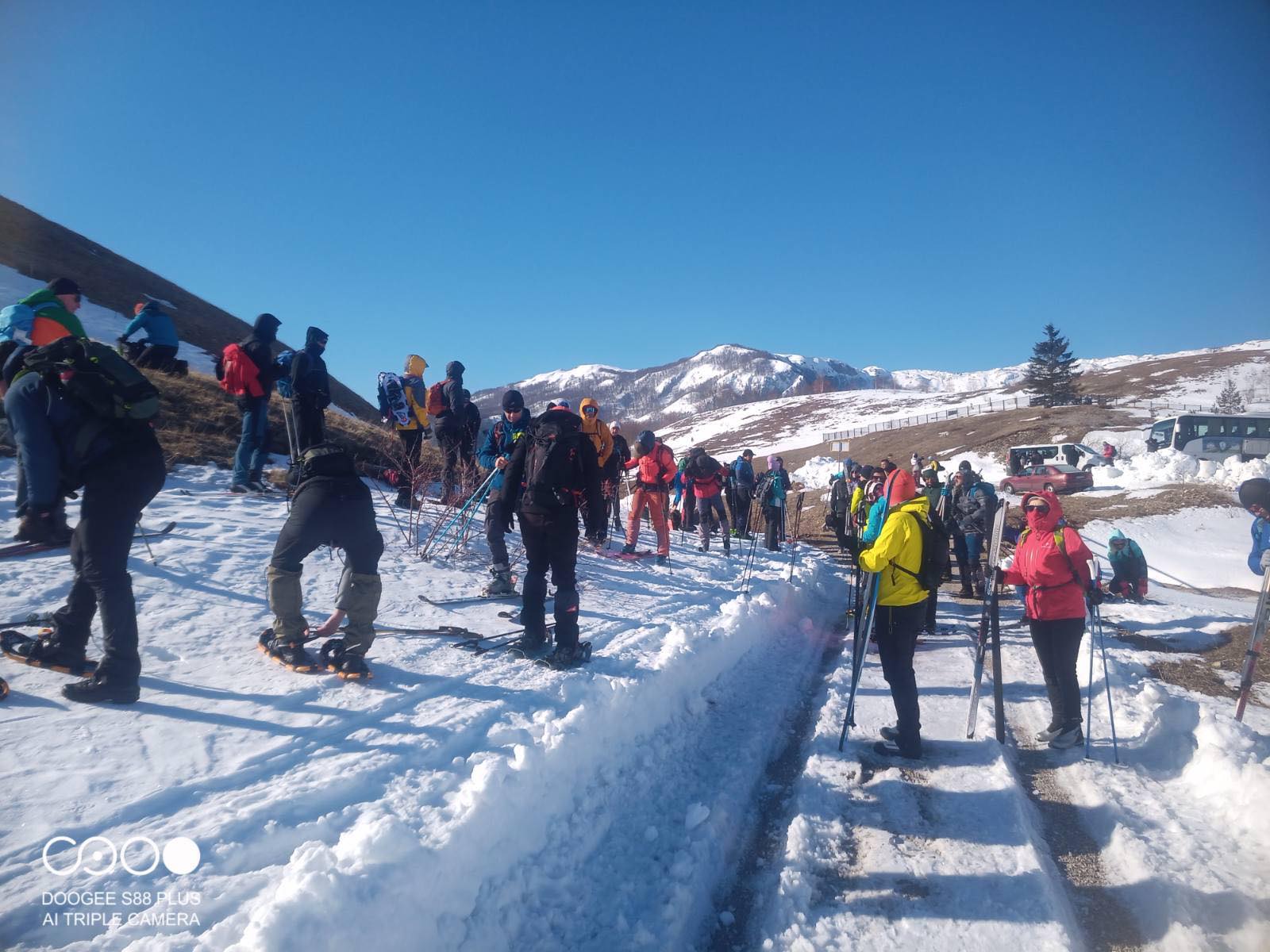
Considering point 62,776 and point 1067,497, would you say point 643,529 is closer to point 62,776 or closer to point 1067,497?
point 62,776

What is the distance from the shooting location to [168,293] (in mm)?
22359

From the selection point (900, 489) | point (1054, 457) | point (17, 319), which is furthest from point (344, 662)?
point (1054, 457)

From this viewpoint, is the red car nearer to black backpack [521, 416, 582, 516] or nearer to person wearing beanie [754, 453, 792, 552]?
person wearing beanie [754, 453, 792, 552]

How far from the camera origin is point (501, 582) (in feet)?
20.4

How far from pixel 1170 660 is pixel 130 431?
9.30m

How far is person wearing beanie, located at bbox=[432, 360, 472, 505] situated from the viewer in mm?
8391

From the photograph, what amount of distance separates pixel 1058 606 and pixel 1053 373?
57.8 m

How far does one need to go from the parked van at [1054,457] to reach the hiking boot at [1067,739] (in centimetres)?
2289

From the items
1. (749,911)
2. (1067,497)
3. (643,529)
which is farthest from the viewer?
(1067,497)

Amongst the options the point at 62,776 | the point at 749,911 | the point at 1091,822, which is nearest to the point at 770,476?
the point at 1091,822

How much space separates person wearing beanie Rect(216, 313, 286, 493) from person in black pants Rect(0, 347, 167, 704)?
3380 mm

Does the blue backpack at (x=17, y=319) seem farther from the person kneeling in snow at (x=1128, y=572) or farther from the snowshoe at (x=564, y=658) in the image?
the person kneeling in snow at (x=1128, y=572)

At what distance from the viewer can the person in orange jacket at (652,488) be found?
29.6ft

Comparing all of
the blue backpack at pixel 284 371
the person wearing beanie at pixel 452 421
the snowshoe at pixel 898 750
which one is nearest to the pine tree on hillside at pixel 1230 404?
the snowshoe at pixel 898 750
